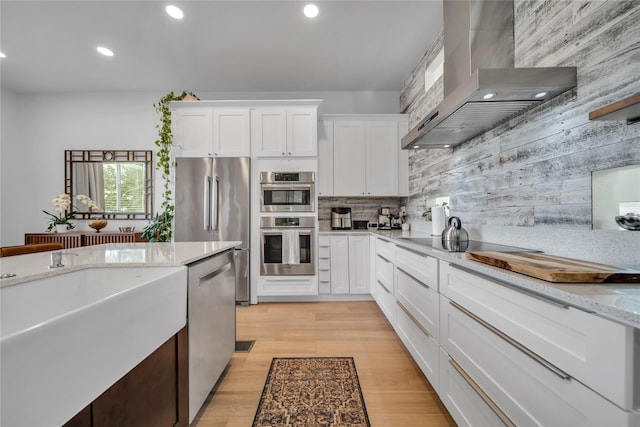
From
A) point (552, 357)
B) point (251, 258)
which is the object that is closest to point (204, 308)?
point (552, 357)

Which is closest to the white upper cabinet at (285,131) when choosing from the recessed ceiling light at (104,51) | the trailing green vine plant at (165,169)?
the trailing green vine plant at (165,169)

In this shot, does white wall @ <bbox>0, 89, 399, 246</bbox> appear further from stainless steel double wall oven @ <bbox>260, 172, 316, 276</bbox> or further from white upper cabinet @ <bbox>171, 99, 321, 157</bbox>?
stainless steel double wall oven @ <bbox>260, 172, 316, 276</bbox>

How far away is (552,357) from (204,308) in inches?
60.6

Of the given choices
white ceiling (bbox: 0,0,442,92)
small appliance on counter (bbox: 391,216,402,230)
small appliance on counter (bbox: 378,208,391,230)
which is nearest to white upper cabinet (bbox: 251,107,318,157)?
white ceiling (bbox: 0,0,442,92)

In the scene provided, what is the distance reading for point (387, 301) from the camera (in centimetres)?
276

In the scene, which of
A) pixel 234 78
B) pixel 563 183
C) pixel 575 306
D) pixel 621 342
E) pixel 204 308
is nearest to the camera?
pixel 621 342

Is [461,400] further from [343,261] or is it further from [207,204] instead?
[207,204]

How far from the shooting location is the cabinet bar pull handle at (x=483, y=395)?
99 centimetres

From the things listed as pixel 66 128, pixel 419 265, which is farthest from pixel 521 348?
pixel 66 128

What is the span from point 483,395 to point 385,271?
1725 mm

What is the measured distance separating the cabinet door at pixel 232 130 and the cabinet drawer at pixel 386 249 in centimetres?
199

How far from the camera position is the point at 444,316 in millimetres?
1500

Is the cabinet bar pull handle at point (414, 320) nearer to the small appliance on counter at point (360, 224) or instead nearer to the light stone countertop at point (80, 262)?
the light stone countertop at point (80, 262)

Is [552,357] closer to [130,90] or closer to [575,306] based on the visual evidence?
[575,306]
